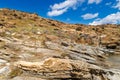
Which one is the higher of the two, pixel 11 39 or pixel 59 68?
pixel 11 39

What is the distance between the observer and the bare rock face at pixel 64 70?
3838 centimetres

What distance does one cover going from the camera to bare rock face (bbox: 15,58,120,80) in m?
38.4

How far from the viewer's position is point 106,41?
114 metres

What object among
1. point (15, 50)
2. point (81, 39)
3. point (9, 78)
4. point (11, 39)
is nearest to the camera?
point (9, 78)

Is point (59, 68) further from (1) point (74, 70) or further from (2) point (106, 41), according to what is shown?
(2) point (106, 41)

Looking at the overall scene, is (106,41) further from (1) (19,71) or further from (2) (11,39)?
(1) (19,71)

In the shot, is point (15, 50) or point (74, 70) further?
point (15, 50)

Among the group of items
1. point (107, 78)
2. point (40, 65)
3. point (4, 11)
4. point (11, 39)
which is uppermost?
point (4, 11)

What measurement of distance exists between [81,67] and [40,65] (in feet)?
22.9

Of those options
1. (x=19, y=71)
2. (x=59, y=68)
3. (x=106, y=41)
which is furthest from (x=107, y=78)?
(x=106, y=41)

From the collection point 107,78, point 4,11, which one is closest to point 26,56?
point 107,78

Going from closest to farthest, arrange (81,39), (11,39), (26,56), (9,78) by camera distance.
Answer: (9,78)
(26,56)
(11,39)
(81,39)

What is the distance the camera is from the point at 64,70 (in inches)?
1523

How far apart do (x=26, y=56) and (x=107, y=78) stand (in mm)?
17606
